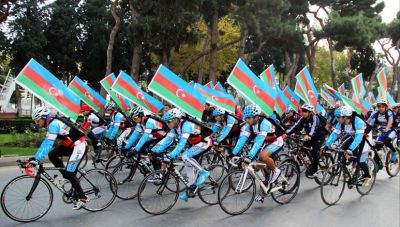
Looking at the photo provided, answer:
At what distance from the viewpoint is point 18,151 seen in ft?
46.9

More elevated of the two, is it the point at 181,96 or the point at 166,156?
the point at 181,96

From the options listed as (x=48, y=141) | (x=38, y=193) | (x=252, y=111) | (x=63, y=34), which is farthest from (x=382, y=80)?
(x=63, y=34)

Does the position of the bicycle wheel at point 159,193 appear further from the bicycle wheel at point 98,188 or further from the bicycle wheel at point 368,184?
the bicycle wheel at point 368,184

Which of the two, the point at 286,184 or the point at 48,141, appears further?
the point at 286,184

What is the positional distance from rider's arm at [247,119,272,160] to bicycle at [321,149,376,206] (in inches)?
53.1

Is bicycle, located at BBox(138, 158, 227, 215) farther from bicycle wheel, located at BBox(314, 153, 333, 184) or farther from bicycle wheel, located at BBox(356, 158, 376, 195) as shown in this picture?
bicycle wheel, located at BBox(356, 158, 376, 195)

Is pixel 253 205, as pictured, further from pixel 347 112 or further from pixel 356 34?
pixel 356 34

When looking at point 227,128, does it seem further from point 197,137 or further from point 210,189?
point 210,189

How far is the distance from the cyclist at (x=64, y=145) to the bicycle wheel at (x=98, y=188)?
0.80 ft

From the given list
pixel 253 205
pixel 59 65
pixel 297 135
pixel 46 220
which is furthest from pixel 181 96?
pixel 59 65

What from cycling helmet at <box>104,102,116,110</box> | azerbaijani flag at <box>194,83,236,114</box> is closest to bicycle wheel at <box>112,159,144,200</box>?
azerbaijani flag at <box>194,83,236,114</box>

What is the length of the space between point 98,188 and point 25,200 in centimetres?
114

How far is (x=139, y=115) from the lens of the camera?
10.3m

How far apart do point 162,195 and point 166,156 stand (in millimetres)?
635
